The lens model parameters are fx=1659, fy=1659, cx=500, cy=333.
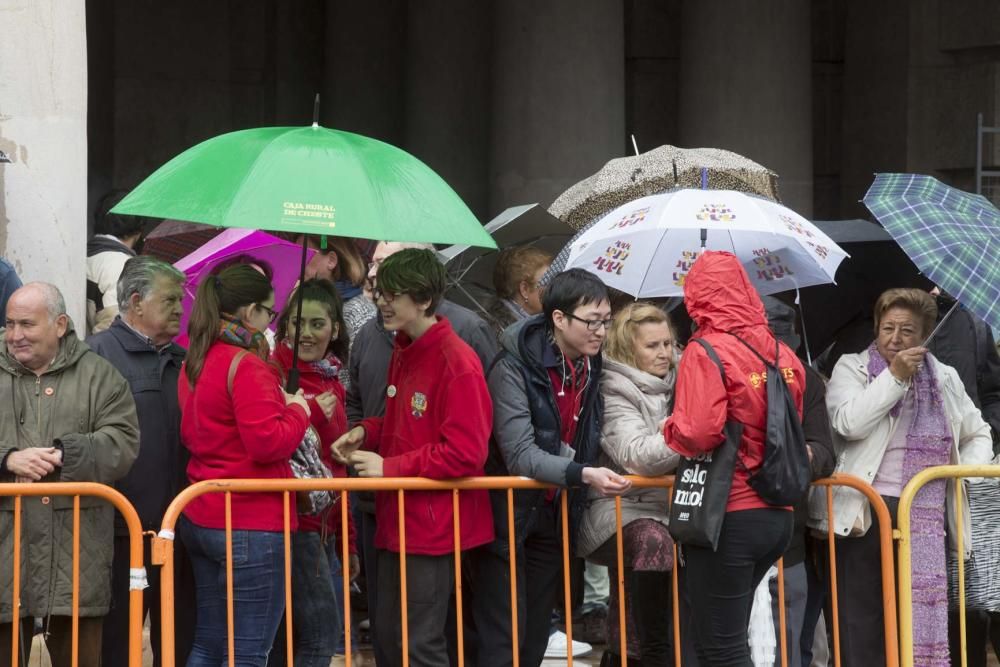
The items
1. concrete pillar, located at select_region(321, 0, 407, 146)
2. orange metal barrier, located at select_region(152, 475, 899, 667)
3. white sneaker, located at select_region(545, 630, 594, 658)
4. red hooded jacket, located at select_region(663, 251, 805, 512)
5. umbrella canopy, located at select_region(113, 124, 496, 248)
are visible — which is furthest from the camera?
concrete pillar, located at select_region(321, 0, 407, 146)

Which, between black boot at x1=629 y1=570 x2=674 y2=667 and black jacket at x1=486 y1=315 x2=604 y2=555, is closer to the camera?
black jacket at x1=486 y1=315 x2=604 y2=555

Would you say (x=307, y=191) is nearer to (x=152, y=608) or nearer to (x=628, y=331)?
(x=628, y=331)

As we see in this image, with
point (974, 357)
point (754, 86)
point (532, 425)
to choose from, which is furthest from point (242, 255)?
point (754, 86)

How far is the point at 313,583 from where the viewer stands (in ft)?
21.2

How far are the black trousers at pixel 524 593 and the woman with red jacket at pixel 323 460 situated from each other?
1.89 ft

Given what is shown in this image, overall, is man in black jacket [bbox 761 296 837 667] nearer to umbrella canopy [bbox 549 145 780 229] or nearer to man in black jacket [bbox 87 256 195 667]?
umbrella canopy [bbox 549 145 780 229]

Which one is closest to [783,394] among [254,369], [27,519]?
[254,369]

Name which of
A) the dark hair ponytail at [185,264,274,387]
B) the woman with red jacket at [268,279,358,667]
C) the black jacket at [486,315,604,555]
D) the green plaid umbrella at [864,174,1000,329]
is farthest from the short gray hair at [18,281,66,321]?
the green plaid umbrella at [864,174,1000,329]

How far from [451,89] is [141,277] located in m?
9.08

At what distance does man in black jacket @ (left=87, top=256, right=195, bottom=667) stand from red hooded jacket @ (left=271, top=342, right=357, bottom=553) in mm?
465

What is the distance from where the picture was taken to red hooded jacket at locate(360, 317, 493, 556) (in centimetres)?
617

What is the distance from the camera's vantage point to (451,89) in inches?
608

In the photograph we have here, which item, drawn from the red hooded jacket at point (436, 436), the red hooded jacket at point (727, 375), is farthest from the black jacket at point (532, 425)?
the red hooded jacket at point (727, 375)

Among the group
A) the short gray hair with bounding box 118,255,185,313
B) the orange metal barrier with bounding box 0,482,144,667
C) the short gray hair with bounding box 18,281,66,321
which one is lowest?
the orange metal barrier with bounding box 0,482,144,667
